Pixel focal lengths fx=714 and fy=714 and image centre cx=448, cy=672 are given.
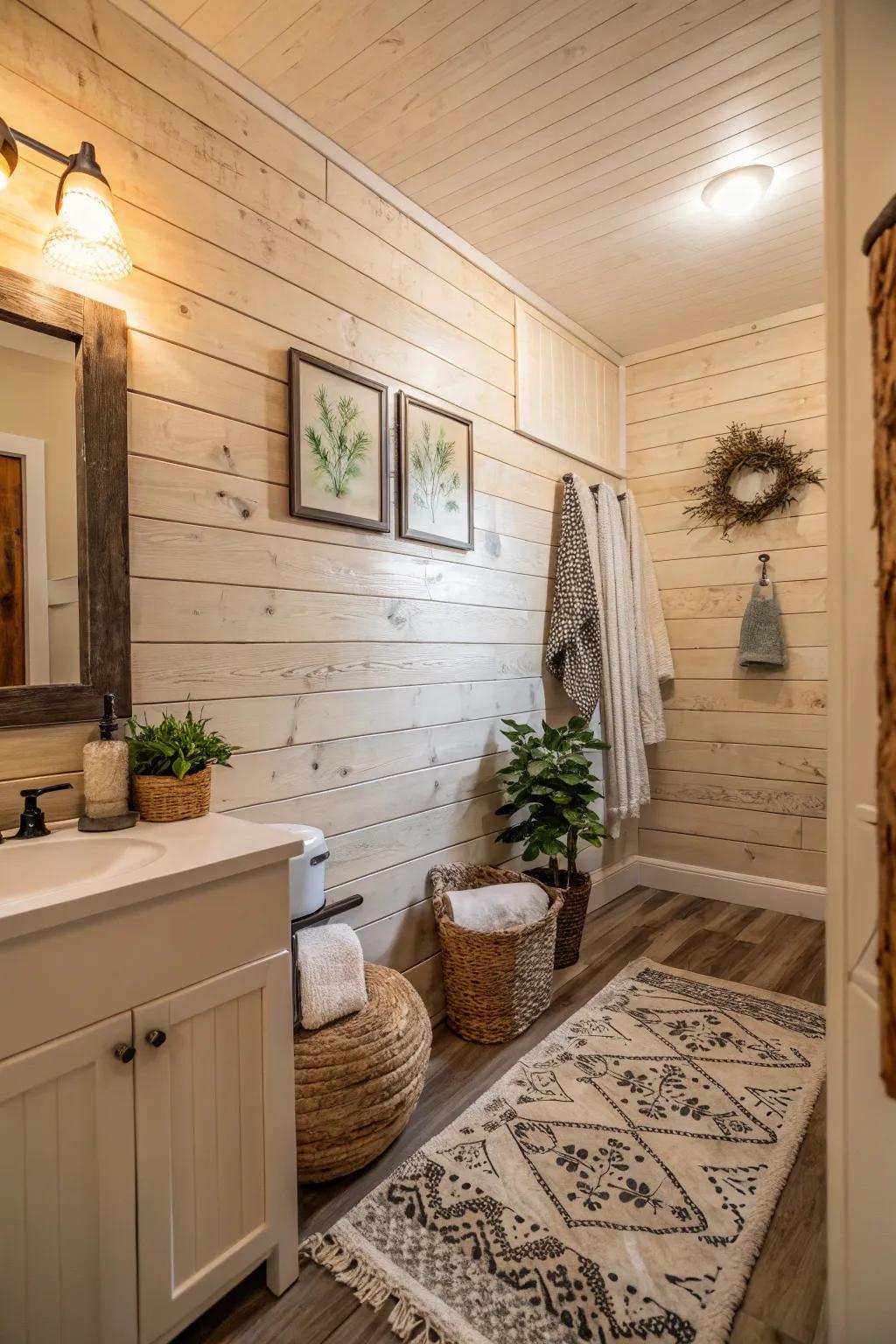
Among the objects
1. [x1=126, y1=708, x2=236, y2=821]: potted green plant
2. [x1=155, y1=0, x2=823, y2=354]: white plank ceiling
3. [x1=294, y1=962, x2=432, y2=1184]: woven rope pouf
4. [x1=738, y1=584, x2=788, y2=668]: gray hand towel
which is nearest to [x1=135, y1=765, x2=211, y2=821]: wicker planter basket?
[x1=126, y1=708, x2=236, y2=821]: potted green plant

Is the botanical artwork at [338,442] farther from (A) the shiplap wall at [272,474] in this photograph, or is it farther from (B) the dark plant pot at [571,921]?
(B) the dark plant pot at [571,921]

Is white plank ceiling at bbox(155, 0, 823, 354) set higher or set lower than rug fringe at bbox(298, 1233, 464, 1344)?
higher

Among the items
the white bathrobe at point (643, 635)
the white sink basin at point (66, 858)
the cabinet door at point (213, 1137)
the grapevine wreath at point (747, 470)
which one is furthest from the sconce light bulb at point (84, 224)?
the grapevine wreath at point (747, 470)

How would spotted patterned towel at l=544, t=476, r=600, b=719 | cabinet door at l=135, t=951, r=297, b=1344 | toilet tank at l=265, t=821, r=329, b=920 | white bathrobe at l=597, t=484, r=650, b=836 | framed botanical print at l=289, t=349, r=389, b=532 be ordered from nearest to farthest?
1. cabinet door at l=135, t=951, r=297, b=1344
2. toilet tank at l=265, t=821, r=329, b=920
3. framed botanical print at l=289, t=349, r=389, b=532
4. spotted patterned towel at l=544, t=476, r=600, b=719
5. white bathrobe at l=597, t=484, r=650, b=836

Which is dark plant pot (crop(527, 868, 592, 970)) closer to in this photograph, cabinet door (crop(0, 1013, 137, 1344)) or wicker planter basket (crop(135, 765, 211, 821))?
wicker planter basket (crop(135, 765, 211, 821))

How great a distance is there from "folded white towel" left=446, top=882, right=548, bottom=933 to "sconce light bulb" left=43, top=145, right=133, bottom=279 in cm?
181

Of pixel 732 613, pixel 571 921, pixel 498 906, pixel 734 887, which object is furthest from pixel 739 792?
pixel 498 906

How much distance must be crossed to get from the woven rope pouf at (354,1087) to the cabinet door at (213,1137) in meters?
0.18

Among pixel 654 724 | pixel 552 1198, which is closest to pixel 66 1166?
pixel 552 1198

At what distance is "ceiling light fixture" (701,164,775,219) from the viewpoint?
210 cm

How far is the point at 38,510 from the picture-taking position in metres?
1.38

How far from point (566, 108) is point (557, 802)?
6.56ft

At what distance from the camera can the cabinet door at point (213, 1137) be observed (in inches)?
42.2

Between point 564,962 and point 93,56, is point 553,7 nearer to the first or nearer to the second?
point 93,56
